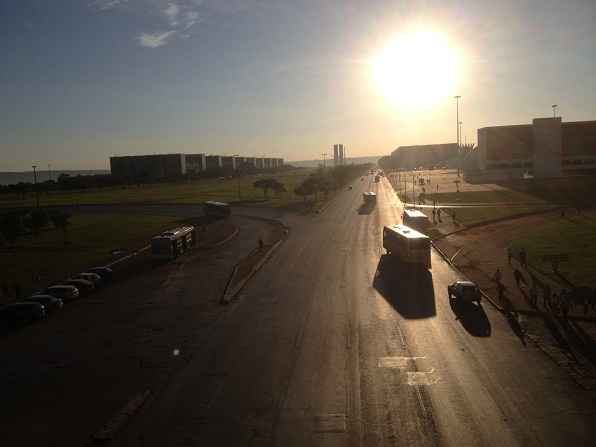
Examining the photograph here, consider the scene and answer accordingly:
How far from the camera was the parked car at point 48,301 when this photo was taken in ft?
99.8

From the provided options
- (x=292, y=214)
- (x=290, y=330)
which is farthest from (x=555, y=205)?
(x=290, y=330)

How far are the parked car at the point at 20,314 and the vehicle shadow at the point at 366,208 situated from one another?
201 feet

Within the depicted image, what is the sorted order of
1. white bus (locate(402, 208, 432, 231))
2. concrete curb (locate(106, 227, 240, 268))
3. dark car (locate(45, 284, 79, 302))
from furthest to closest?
white bus (locate(402, 208, 432, 231)), concrete curb (locate(106, 227, 240, 268)), dark car (locate(45, 284, 79, 302))

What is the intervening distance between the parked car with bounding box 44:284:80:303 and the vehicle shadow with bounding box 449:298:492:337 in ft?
78.5

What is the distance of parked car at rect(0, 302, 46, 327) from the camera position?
28.5 m

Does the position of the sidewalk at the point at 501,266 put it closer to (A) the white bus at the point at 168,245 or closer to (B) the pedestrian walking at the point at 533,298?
(B) the pedestrian walking at the point at 533,298

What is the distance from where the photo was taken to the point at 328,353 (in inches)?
870

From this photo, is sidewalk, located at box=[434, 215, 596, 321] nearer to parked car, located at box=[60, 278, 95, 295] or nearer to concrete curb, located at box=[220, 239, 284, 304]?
concrete curb, located at box=[220, 239, 284, 304]

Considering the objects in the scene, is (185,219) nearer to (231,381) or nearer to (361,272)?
(361,272)

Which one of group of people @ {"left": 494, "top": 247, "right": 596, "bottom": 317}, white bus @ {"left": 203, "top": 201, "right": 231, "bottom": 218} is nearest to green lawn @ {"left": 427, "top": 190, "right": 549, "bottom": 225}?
group of people @ {"left": 494, "top": 247, "right": 596, "bottom": 317}

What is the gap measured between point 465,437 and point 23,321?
24.6 meters

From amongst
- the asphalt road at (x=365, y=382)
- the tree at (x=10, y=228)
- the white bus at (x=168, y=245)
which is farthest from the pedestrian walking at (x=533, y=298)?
the tree at (x=10, y=228)

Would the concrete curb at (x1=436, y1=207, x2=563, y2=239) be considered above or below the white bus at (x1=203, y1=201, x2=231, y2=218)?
below

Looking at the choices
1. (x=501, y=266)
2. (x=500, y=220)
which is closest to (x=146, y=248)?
(x=501, y=266)
